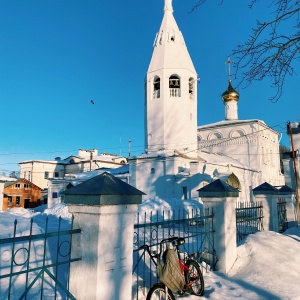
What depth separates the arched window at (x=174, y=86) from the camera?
73.9 ft

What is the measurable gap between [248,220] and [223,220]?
8.43 ft

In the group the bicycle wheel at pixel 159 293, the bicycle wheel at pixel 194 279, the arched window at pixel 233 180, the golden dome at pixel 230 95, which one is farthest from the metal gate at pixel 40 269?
the golden dome at pixel 230 95

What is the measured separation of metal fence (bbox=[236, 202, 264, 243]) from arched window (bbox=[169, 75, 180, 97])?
48.8 ft

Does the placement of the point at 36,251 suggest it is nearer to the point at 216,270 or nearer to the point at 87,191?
the point at 87,191

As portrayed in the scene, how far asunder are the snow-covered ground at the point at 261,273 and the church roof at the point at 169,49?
58.9ft

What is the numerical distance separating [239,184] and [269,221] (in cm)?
1473

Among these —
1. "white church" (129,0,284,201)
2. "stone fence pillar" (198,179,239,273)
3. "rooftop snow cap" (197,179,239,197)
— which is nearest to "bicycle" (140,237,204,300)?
"stone fence pillar" (198,179,239,273)

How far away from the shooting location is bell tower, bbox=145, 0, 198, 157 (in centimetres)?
2233

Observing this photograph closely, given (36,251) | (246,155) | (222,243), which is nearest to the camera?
(36,251)

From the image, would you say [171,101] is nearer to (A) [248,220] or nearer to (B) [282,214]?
(B) [282,214]

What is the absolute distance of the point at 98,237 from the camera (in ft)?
10.1

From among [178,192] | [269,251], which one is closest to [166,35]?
[178,192]

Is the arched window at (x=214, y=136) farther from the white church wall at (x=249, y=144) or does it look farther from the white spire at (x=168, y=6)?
the white spire at (x=168, y=6)

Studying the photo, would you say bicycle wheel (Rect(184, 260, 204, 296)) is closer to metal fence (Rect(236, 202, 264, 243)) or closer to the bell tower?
metal fence (Rect(236, 202, 264, 243))
